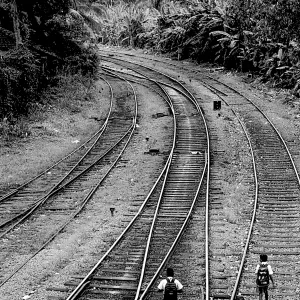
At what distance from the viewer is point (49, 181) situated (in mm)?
21031

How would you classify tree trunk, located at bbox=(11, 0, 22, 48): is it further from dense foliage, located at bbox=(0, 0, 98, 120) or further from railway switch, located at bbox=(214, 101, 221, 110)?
railway switch, located at bbox=(214, 101, 221, 110)

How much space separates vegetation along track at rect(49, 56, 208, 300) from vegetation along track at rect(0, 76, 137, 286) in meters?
2.08

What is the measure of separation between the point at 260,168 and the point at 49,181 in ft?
27.9

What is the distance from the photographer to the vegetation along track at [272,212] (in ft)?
41.3

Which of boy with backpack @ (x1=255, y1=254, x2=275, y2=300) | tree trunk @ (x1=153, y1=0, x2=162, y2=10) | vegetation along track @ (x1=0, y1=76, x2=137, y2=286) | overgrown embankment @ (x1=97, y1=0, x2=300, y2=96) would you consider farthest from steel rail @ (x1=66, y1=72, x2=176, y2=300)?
tree trunk @ (x1=153, y1=0, x2=162, y2=10)

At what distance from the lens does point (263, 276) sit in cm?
1097

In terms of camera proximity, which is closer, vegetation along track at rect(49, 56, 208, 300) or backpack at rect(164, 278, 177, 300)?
backpack at rect(164, 278, 177, 300)

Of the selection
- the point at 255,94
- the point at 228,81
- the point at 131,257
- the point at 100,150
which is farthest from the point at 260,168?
the point at 228,81

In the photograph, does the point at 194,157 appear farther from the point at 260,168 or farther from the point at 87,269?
the point at 87,269

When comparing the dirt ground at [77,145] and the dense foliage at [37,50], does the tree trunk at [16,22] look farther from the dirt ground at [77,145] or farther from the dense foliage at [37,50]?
the dirt ground at [77,145]

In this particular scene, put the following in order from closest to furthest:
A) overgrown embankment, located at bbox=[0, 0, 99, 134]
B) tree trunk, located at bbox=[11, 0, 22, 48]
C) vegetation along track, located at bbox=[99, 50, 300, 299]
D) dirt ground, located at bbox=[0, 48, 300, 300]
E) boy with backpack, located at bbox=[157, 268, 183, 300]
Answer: boy with backpack, located at bbox=[157, 268, 183, 300] → vegetation along track, located at bbox=[99, 50, 300, 299] → dirt ground, located at bbox=[0, 48, 300, 300] → overgrown embankment, located at bbox=[0, 0, 99, 134] → tree trunk, located at bbox=[11, 0, 22, 48]

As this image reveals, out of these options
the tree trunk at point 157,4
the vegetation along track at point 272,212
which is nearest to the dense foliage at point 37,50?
the vegetation along track at point 272,212

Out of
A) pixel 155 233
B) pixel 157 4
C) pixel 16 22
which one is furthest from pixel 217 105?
pixel 157 4

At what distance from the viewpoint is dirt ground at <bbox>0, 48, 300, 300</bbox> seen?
1339cm
